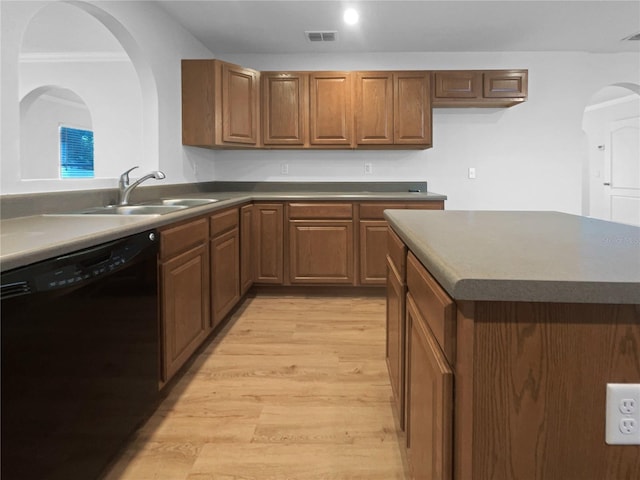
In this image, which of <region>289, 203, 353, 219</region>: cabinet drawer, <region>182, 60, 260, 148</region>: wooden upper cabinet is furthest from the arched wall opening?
<region>289, 203, 353, 219</region>: cabinet drawer

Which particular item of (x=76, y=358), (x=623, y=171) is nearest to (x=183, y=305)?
(x=76, y=358)

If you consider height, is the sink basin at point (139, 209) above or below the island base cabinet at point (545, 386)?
above

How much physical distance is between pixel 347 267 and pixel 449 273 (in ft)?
11.3

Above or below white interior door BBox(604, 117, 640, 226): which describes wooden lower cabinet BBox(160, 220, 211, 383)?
below

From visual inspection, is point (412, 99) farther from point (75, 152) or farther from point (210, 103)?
point (75, 152)

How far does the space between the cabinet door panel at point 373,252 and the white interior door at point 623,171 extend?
495cm

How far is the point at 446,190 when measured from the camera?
16.4 ft

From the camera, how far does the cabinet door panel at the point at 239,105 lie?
4.21 m

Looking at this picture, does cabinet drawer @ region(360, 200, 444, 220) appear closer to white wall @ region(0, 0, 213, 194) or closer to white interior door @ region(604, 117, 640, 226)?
white wall @ region(0, 0, 213, 194)

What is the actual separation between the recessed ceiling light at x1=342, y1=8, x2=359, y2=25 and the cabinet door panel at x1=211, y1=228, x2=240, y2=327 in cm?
187

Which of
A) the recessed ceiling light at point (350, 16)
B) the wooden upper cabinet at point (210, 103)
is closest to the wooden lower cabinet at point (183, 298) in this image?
the wooden upper cabinet at point (210, 103)

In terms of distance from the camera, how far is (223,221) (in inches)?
132

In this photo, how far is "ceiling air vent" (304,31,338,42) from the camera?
4.27 meters

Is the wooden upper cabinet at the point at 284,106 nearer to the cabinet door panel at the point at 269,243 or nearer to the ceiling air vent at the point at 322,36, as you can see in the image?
the ceiling air vent at the point at 322,36
